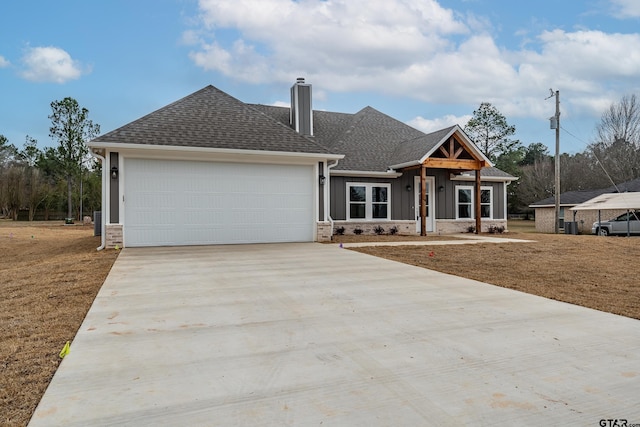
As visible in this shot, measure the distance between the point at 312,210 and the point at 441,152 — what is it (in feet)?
21.6

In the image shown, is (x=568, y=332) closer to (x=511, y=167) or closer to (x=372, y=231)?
(x=372, y=231)

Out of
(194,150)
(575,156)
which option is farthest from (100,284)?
(575,156)

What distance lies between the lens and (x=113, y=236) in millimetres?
10727

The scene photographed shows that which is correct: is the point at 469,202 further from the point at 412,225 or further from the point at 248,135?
the point at 248,135

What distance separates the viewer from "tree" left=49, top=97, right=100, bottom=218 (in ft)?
108

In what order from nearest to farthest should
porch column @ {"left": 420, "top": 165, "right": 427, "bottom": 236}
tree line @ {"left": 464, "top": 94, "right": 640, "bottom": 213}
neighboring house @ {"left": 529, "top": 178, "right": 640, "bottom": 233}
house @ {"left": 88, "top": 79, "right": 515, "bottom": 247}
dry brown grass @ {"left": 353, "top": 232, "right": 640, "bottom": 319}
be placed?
1. dry brown grass @ {"left": 353, "top": 232, "right": 640, "bottom": 319}
2. house @ {"left": 88, "top": 79, "right": 515, "bottom": 247}
3. porch column @ {"left": 420, "top": 165, "right": 427, "bottom": 236}
4. neighboring house @ {"left": 529, "top": 178, "right": 640, "bottom": 233}
5. tree line @ {"left": 464, "top": 94, "right": 640, "bottom": 213}

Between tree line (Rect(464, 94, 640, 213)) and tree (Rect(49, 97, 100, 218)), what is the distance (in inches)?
1352

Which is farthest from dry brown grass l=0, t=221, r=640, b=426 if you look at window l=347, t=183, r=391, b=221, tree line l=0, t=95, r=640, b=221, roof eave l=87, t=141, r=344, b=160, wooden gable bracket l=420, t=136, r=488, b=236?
tree line l=0, t=95, r=640, b=221

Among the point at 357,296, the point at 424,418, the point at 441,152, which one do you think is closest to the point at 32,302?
the point at 357,296

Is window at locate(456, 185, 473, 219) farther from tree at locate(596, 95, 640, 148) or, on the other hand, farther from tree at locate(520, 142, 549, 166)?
tree at locate(520, 142, 549, 166)

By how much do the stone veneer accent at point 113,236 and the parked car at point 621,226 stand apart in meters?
21.9

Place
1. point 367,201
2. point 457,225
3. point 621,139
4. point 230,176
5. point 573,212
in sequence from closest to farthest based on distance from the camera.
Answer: point 230,176
point 367,201
point 457,225
point 573,212
point 621,139

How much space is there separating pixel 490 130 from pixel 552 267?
34.3 metres

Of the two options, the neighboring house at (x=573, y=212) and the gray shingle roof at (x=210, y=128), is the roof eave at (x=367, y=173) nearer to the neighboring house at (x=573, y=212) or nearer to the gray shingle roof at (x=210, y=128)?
the gray shingle roof at (x=210, y=128)
